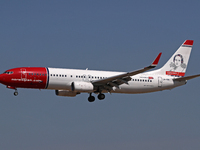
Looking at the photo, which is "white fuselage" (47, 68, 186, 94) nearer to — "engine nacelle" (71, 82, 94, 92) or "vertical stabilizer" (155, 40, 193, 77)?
"engine nacelle" (71, 82, 94, 92)

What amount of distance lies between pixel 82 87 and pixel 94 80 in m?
2.53

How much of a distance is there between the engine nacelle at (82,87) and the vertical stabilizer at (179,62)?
502 inches

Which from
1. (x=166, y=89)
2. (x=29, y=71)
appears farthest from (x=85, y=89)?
(x=166, y=89)

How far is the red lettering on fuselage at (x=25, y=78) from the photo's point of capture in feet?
191

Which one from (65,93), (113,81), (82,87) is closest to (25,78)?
(82,87)

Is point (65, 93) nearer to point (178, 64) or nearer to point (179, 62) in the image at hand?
point (178, 64)

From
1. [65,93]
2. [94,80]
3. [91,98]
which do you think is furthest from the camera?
[65,93]

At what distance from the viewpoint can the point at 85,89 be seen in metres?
59.5

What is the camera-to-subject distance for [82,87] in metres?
59.4

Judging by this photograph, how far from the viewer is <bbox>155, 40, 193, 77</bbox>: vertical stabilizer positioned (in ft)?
222

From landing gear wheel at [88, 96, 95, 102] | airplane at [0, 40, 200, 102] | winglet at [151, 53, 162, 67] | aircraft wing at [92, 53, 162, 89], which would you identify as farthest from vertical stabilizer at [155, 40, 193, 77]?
winglet at [151, 53, 162, 67]

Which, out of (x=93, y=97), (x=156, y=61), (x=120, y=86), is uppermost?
(x=156, y=61)

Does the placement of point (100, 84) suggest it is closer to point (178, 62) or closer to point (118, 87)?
point (118, 87)

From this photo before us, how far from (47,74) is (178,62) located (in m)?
22.1
